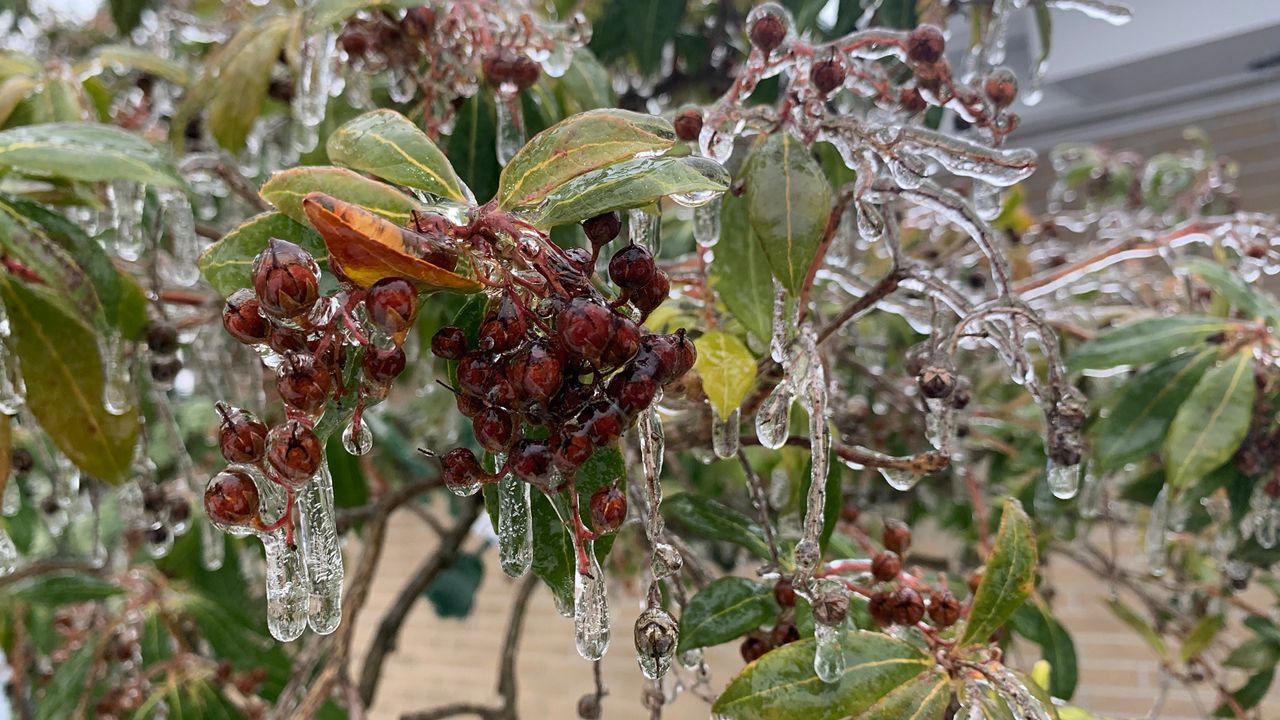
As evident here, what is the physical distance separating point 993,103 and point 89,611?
1.51m

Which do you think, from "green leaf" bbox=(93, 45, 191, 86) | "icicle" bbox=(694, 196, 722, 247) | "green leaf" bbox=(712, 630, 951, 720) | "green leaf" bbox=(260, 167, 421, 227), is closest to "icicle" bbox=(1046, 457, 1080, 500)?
"green leaf" bbox=(712, 630, 951, 720)

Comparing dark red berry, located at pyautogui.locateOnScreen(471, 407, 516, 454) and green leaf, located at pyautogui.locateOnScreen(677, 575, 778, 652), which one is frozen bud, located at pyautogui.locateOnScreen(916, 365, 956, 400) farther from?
dark red berry, located at pyautogui.locateOnScreen(471, 407, 516, 454)

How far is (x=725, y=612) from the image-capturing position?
63 centimetres

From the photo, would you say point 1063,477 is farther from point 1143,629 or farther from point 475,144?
point 1143,629

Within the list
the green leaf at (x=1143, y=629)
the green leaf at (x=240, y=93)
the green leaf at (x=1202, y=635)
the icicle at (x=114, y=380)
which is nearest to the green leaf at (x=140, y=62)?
the green leaf at (x=240, y=93)

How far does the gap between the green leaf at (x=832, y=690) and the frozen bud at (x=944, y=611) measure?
6 cm

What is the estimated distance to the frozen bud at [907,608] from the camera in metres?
0.60

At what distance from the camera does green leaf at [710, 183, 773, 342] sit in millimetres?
643

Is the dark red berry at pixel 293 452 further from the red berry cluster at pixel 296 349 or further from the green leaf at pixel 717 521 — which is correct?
the green leaf at pixel 717 521

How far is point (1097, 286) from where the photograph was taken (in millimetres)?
1247

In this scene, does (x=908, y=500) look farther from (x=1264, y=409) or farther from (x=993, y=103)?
(x=993, y=103)

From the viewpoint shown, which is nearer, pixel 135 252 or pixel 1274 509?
pixel 135 252

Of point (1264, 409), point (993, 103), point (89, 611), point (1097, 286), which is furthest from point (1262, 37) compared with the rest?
point (89, 611)

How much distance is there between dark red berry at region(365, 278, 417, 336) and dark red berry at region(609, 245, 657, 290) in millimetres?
98
